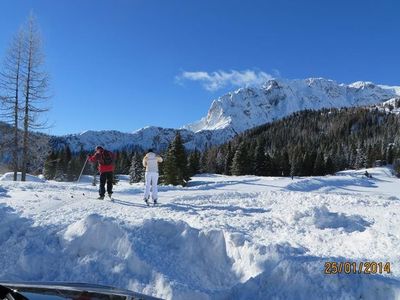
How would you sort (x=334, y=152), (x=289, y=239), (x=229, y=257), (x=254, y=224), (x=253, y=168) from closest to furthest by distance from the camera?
(x=229, y=257)
(x=289, y=239)
(x=254, y=224)
(x=253, y=168)
(x=334, y=152)

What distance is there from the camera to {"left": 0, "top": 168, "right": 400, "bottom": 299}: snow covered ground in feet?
27.2

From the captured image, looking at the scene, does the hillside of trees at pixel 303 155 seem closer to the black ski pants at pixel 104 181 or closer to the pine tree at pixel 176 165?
the pine tree at pixel 176 165

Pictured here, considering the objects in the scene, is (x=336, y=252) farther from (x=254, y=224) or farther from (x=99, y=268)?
(x=99, y=268)

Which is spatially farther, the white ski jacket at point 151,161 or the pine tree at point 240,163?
the pine tree at point 240,163

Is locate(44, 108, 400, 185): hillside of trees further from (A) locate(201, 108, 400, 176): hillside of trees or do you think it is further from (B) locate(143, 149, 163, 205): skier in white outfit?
(B) locate(143, 149, 163, 205): skier in white outfit

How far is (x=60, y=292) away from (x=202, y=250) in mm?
6057

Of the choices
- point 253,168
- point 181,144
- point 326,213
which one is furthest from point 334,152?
point 326,213

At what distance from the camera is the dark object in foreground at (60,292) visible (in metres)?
3.59

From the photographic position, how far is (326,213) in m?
11.8

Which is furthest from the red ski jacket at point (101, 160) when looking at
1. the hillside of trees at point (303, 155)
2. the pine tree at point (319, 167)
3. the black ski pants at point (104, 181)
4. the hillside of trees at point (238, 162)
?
the pine tree at point (319, 167)

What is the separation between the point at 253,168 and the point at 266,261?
204 ft

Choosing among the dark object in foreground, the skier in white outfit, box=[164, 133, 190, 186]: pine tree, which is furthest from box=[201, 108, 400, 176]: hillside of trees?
the dark object in foreground
